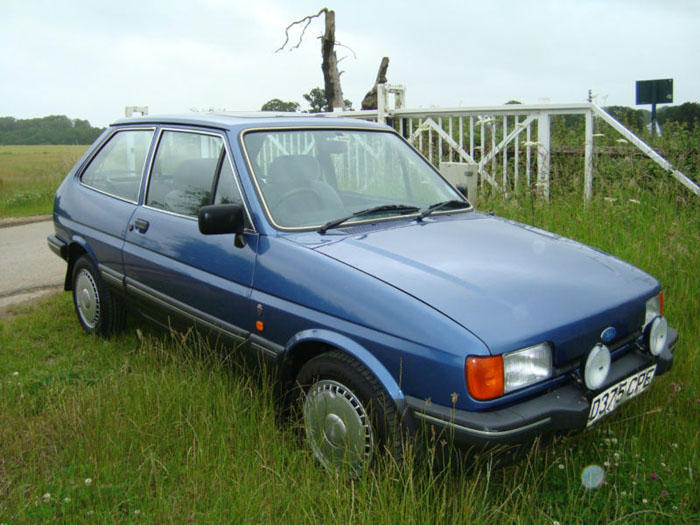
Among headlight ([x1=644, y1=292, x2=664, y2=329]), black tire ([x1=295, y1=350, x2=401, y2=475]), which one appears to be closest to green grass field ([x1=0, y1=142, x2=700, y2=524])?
black tire ([x1=295, y1=350, x2=401, y2=475])

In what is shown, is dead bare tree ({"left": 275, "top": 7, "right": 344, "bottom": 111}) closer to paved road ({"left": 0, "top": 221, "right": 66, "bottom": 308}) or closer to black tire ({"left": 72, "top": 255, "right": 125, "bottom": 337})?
paved road ({"left": 0, "top": 221, "right": 66, "bottom": 308})

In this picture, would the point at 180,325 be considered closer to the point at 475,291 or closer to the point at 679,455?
the point at 475,291

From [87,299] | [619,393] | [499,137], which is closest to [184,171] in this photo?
[87,299]

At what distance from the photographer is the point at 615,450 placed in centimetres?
309

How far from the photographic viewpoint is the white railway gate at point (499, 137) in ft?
23.5

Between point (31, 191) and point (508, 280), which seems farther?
point (31, 191)

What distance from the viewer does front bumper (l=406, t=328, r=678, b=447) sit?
7.82 ft

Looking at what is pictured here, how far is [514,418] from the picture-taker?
2.42 m

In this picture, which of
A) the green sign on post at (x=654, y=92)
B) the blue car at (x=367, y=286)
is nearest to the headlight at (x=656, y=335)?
the blue car at (x=367, y=286)

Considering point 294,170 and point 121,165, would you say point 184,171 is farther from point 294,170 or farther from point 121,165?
point 121,165

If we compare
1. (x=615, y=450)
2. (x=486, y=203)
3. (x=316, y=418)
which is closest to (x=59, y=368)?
(x=316, y=418)

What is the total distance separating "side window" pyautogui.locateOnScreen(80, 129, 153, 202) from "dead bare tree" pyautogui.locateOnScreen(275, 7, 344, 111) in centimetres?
1210

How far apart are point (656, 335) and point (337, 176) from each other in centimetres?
195

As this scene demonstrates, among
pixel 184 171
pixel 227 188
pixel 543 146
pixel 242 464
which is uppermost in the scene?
pixel 543 146
